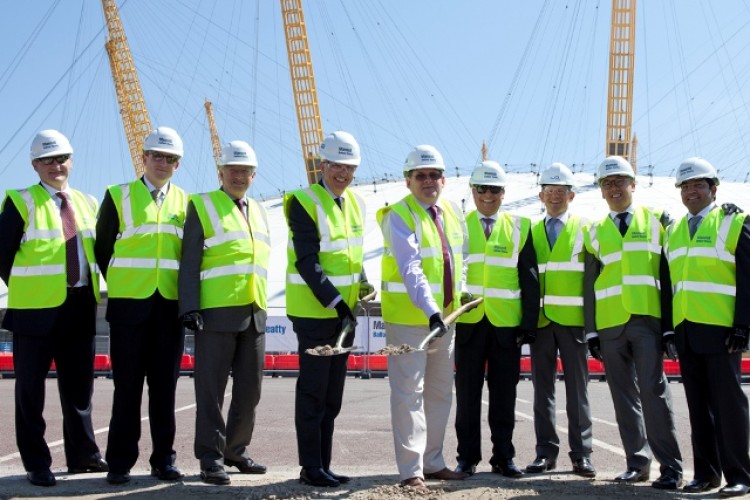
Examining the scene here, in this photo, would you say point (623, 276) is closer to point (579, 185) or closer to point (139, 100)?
point (579, 185)

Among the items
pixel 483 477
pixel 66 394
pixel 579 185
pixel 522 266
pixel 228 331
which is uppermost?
pixel 579 185

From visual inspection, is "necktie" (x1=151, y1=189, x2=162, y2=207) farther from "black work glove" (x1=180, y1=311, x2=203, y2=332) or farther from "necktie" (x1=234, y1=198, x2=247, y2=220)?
"black work glove" (x1=180, y1=311, x2=203, y2=332)

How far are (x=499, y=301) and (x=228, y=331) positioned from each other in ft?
6.19

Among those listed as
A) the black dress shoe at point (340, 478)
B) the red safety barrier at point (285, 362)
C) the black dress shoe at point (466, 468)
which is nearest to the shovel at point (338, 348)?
the black dress shoe at point (340, 478)

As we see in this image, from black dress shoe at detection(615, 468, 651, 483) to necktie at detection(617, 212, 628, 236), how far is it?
63.0 inches

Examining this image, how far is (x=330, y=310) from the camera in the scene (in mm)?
5809

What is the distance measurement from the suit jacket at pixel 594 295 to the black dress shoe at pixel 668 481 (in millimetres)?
919

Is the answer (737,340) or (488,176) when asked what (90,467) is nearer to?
(488,176)

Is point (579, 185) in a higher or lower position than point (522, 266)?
higher

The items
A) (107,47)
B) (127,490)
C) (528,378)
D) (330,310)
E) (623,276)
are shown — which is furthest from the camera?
(107,47)

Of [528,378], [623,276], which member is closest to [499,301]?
[623,276]

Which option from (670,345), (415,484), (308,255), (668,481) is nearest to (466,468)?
(415,484)

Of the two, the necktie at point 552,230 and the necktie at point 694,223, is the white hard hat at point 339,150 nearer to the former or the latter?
the necktie at point 552,230

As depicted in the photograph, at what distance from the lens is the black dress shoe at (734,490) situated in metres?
5.49
